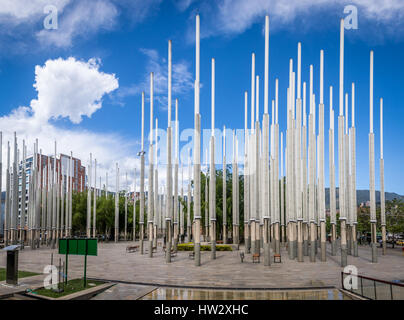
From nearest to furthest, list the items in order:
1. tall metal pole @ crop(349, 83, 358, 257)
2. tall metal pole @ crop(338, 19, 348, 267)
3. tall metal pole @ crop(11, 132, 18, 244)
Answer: tall metal pole @ crop(338, 19, 348, 267)
tall metal pole @ crop(349, 83, 358, 257)
tall metal pole @ crop(11, 132, 18, 244)

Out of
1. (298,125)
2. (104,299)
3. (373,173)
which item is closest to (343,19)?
(298,125)

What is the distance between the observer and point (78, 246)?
15.4 meters

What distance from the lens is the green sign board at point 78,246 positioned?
15258mm

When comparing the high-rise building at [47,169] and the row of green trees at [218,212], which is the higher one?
the high-rise building at [47,169]

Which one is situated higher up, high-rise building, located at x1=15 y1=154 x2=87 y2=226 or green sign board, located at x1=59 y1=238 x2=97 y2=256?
high-rise building, located at x1=15 y1=154 x2=87 y2=226

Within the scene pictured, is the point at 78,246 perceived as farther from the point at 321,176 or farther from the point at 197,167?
the point at 321,176

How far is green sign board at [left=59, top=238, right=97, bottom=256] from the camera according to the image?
50.1ft

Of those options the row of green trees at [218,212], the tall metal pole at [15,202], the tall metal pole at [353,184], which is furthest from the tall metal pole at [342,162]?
the tall metal pole at [15,202]

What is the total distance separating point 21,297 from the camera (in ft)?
42.5

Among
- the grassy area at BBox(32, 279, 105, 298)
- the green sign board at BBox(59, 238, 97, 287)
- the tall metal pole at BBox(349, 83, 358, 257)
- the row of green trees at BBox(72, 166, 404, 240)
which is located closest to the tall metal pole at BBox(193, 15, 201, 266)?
the grassy area at BBox(32, 279, 105, 298)

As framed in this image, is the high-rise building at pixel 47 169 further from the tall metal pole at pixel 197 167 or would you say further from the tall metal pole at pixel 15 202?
the tall metal pole at pixel 197 167

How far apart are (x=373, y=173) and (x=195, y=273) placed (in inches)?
758

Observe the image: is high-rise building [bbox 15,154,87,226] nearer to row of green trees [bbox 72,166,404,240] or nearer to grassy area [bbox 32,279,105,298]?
row of green trees [bbox 72,166,404,240]
